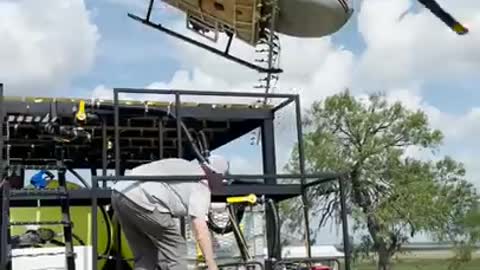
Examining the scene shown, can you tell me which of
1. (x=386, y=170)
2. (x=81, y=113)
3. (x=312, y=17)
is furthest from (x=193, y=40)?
(x=386, y=170)

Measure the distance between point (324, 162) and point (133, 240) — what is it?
30939 millimetres

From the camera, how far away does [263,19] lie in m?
15.3

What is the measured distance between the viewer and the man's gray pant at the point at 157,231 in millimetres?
5363

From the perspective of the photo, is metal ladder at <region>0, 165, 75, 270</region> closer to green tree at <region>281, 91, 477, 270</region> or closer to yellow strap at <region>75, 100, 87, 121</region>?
yellow strap at <region>75, 100, 87, 121</region>

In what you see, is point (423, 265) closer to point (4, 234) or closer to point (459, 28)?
point (459, 28)

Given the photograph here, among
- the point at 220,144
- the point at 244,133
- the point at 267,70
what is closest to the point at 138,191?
the point at 244,133

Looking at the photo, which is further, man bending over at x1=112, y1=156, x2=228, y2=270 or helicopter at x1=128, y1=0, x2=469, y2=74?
helicopter at x1=128, y1=0, x2=469, y2=74

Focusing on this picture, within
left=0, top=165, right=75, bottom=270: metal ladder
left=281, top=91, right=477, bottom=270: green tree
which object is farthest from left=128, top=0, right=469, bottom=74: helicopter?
left=281, top=91, right=477, bottom=270: green tree

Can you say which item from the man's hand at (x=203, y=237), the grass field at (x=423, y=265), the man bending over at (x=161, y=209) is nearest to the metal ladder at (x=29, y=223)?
the man bending over at (x=161, y=209)

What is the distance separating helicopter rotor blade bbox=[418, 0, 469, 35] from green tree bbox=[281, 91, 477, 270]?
95.9ft

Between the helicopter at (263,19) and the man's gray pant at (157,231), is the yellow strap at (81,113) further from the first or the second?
the helicopter at (263,19)

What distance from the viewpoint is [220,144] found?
1240 centimetres

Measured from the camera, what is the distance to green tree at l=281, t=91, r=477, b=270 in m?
36.6

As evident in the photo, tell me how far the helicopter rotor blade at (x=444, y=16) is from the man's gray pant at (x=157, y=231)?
259 centimetres
